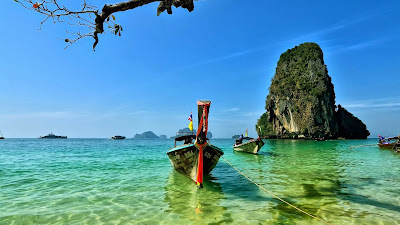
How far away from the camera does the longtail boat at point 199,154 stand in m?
8.88

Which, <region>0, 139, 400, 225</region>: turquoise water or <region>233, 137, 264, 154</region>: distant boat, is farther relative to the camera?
<region>233, 137, 264, 154</region>: distant boat

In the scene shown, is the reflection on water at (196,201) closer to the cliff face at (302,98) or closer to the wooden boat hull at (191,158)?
the wooden boat hull at (191,158)

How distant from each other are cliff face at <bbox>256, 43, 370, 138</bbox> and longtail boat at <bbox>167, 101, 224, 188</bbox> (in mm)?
90118

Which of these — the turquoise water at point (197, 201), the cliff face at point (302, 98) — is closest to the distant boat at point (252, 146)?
the turquoise water at point (197, 201)

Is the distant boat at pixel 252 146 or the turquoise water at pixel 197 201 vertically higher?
the distant boat at pixel 252 146

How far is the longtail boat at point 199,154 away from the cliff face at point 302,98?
90118 mm

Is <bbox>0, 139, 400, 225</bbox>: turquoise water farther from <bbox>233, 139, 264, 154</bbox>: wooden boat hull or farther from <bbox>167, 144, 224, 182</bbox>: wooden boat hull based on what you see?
<bbox>233, 139, 264, 154</bbox>: wooden boat hull

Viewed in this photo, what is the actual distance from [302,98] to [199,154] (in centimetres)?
9597

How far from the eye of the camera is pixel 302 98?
3752 inches

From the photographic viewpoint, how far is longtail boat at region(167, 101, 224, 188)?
8.88 m

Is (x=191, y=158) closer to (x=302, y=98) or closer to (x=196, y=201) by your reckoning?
(x=196, y=201)

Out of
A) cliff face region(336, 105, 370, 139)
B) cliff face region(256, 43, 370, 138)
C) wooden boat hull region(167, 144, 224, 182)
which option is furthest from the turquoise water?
cliff face region(336, 105, 370, 139)

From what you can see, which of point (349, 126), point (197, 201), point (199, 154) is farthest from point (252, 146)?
point (349, 126)

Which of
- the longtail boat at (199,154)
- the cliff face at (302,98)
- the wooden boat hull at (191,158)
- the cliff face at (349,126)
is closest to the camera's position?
the longtail boat at (199,154)
